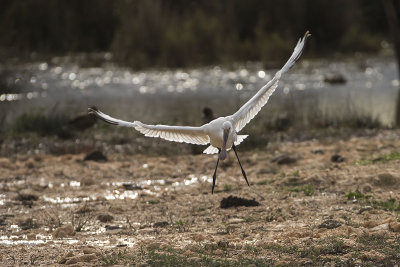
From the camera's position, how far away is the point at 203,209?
7863 mm

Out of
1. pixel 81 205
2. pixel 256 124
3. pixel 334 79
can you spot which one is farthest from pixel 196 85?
pixel 81 205

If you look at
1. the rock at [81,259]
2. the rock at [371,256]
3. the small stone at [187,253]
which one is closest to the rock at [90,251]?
the rock at [81,259]

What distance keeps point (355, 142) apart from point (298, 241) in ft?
20.0

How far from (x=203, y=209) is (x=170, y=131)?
3.21 feet

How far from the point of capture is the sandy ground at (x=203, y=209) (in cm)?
589

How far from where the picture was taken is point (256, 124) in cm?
1412

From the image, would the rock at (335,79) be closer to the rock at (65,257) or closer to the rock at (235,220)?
the rock at (235,220)

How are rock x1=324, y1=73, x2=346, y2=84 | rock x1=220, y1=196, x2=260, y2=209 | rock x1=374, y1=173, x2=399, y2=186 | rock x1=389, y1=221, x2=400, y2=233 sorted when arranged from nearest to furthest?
1. rock x1=389, y1=221, x2=400, y2=233
2. rock x1=220, y1=196, x2=260, y2=209
3. rock x1=374, y1=173, x2=399, y2=186
4. rock x1=324, y1=73, x2=346, y2=84

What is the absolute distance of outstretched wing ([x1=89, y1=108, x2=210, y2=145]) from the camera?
7301 millimetres

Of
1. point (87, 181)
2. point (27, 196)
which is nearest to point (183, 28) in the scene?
point (87, 181)

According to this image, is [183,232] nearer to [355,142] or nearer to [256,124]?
[355,142]

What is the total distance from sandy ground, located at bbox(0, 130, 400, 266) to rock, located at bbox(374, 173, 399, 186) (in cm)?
1

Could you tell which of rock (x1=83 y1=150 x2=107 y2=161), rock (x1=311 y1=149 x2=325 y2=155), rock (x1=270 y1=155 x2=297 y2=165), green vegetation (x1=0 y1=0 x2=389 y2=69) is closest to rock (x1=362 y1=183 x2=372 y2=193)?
rock (x1=270 y1=155 x2=297 y2=165)

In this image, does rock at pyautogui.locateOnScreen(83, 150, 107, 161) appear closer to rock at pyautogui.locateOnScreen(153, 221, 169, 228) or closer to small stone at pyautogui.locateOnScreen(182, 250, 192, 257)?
rock at pyautogui.locateOnScreen(153, 221, 169, 228)
